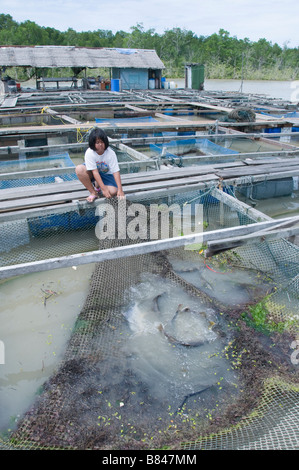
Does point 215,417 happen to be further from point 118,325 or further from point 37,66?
point 37,66

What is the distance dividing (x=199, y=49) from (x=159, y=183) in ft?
138

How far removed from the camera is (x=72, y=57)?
18.0 m

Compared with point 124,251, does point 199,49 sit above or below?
above

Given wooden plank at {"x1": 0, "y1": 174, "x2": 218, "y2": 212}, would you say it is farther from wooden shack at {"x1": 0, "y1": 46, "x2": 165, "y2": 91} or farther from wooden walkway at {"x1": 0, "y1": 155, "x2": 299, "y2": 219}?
wooden shack at {"x1": 0, "y1": 46, "x2": 165, "y2": 91}

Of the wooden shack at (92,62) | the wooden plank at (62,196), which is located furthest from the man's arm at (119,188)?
the wooden shack at (92,62)

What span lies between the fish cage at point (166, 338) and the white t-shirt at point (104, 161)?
1.68ft

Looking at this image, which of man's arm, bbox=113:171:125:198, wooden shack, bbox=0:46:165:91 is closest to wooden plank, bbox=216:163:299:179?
man's arm, bbox=113:171:125:198

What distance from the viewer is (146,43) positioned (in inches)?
1646

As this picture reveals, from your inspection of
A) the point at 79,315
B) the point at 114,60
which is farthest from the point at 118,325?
the point at 114,60

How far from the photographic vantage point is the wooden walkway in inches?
166

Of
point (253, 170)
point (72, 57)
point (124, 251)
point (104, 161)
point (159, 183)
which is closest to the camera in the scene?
point (124, 251)

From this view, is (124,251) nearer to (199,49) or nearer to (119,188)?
(119,188)

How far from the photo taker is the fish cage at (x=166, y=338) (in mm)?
2248

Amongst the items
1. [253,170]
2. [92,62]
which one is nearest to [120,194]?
[253,170]
